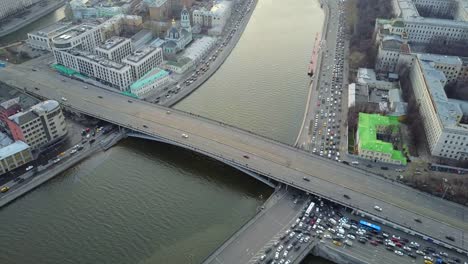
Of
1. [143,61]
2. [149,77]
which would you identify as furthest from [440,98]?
[143,61]

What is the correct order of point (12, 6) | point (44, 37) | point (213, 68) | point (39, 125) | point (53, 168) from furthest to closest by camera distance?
point (12, 6), point (44, 37), point (213, 68), point (39, 125), point (53, 168)

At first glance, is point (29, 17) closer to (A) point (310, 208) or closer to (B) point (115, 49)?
(B) point (115, 49)

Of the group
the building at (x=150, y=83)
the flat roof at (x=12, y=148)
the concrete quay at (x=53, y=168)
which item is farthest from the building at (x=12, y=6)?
the concrete quay at (x=53, y=168)

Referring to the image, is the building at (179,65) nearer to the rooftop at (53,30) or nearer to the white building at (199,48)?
the white building at (199,48)

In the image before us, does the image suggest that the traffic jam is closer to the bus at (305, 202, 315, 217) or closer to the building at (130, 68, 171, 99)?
the bus at (305, 202, 315, 217)

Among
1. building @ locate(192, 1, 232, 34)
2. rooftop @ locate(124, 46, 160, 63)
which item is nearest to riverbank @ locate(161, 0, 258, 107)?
building @ locate(192, 1, 232, 34)
